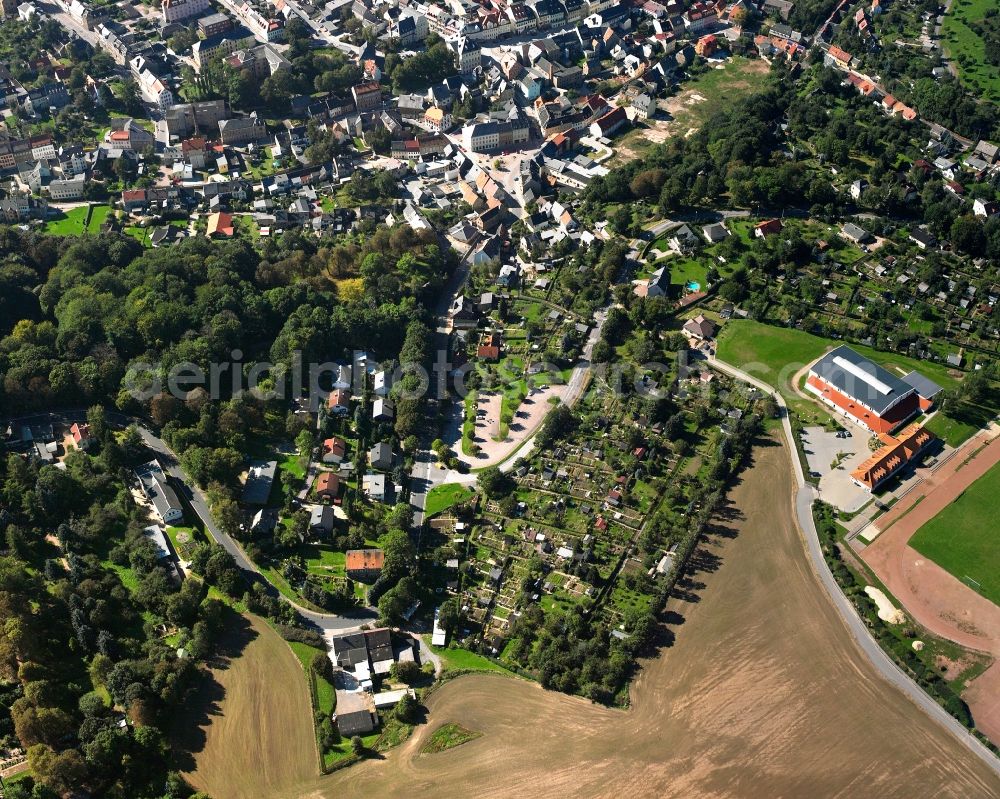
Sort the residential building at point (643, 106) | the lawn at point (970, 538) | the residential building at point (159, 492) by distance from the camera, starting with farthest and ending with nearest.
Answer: the residential building at point (643, 106) → the residential building at point (159, 492) → the lawn at point (970, 538)

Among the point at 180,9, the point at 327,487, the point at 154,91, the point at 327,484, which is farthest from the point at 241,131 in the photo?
the point at 327,487

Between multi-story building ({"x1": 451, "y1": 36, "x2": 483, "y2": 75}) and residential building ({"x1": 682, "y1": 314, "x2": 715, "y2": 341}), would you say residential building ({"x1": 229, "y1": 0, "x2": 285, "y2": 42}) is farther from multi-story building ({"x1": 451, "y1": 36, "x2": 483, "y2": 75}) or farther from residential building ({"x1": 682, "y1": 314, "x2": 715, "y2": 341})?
residential building ({"x1": 682, "y1": 314, "x2": 715, "y2": 341})

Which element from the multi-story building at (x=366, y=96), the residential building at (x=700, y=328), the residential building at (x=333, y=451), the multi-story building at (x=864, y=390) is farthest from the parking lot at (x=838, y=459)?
the multi-story building at (x=366, y=96)

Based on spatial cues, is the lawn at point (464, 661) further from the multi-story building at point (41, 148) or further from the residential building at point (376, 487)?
the multi-story building at point (41, 148)

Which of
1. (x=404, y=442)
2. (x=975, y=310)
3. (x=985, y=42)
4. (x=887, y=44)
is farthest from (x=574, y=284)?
(x=985, y=42)

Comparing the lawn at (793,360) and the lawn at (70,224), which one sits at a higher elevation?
the lawn at (793,360)

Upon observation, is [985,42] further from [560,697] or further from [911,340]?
[560,697]
